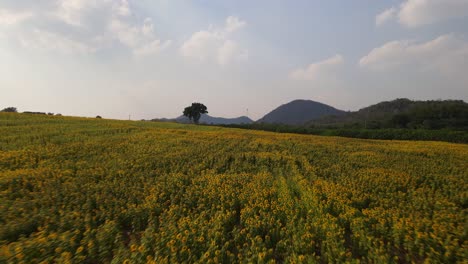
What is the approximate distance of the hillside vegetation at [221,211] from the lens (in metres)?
5.52

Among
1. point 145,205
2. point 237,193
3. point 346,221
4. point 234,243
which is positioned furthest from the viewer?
point 237,193

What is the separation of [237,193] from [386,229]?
4597 mm

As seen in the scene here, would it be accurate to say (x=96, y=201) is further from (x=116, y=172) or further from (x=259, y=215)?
(x=259, y=215)

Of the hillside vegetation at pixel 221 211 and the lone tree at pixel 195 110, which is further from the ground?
the lone tree at pixel 195 110

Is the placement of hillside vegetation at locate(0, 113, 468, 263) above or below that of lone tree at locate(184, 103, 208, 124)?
below

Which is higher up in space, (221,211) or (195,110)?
(195,110)

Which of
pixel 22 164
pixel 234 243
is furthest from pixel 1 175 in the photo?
pixel 234 243

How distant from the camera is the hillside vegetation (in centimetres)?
552

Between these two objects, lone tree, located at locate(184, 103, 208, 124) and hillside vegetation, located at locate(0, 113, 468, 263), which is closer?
hillside vegetation, located at locate(0, 113, 468, 263)

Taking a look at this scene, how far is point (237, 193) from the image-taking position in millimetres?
9055

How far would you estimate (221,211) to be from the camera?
289 inches

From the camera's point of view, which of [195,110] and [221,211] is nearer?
[221,211]

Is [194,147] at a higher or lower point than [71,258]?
higher

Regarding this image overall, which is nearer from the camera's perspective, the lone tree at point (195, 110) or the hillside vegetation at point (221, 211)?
the hillside vegetation at point (221, 211)
